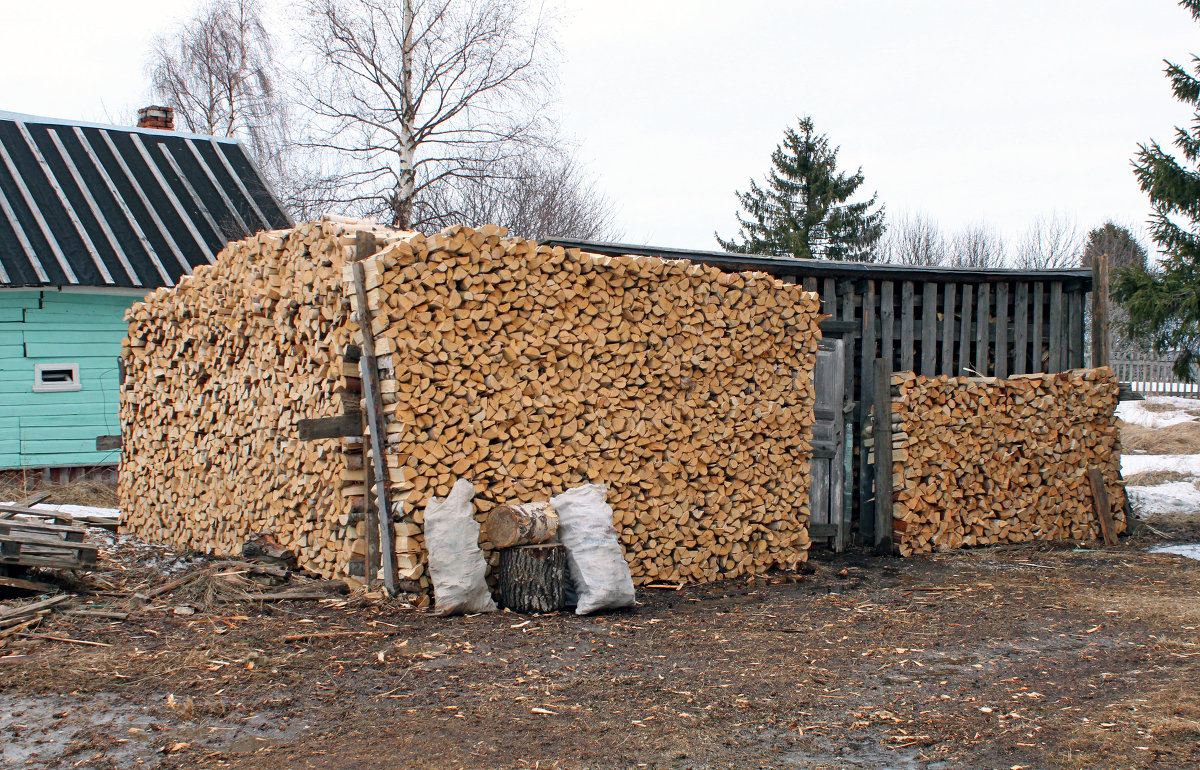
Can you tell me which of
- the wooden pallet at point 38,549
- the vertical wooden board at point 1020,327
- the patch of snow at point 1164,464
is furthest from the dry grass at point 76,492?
the patch of snow at point 1164,464

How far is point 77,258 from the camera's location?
39.5 ft

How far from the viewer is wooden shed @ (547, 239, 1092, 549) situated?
8.60 meters

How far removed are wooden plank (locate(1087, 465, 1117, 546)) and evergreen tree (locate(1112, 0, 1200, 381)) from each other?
3.28 meters

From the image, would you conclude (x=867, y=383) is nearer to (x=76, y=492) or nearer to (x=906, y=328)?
(x=906, y=328)

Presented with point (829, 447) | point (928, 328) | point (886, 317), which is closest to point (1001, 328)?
point (928, 328)

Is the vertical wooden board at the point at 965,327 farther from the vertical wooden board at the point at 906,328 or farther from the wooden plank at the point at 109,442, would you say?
the wooden plank at the point at 109,442

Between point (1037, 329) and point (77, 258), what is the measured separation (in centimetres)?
1162

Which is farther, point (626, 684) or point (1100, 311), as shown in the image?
point (1100, 311)

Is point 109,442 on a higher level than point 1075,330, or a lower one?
lower

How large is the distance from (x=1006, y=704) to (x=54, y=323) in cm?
1186

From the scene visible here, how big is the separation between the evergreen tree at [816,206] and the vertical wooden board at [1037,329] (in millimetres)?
17877

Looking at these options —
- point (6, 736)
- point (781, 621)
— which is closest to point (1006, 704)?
point (781, 621)

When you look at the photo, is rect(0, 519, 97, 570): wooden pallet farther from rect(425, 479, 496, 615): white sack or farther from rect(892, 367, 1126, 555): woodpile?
rect(892, 367, 1126, 555): woodpile

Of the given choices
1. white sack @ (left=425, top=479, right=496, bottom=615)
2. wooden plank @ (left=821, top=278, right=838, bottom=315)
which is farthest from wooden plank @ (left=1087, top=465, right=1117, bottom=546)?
white sack @ (left=425, top=479, right=496, bottom=615)
